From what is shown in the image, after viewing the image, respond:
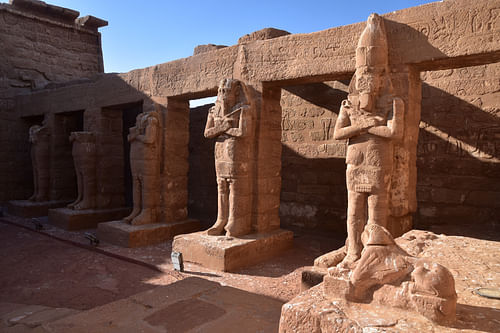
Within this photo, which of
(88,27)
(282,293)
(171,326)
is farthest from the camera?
(88,27)

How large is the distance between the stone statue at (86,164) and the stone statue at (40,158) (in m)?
1.68

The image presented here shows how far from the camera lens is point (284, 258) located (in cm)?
593

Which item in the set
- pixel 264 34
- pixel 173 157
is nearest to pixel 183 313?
pixel 173 157

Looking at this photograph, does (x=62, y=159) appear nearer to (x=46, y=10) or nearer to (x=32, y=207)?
(x=32, y=207)

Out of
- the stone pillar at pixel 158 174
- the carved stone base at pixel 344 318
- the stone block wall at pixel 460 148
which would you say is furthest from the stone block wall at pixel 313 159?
the carved stone base at pixel 344 318

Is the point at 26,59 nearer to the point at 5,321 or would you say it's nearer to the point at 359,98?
the point at 5,321

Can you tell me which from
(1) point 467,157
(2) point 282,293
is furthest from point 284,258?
(1) point 467,157

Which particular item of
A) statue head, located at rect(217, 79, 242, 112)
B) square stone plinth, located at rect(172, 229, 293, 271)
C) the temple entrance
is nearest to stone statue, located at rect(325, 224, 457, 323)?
square stone plinth, located at rect(172, 229, 293, 271)

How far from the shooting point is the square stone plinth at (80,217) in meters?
8.04

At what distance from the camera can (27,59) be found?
11594mm

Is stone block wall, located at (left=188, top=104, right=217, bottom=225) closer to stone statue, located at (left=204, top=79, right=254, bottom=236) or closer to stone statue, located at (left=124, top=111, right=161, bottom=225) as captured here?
stone statue, located at (left=124, top=111, right=161, bottom=225)

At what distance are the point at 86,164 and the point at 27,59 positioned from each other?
5562 mm

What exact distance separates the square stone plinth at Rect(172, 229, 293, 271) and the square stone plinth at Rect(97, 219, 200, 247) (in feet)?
3.33

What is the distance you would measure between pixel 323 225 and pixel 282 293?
11.7 feet
